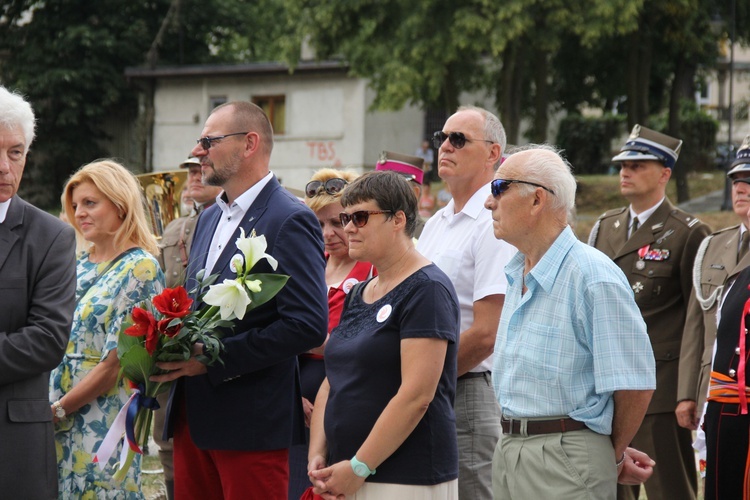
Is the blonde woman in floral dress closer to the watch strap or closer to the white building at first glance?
the watch strap

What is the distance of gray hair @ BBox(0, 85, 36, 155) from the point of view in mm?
3846

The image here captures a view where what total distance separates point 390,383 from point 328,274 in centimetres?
186

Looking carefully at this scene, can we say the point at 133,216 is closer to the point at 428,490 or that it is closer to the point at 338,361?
the point at 338,361

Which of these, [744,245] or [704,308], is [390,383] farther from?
[744,245]

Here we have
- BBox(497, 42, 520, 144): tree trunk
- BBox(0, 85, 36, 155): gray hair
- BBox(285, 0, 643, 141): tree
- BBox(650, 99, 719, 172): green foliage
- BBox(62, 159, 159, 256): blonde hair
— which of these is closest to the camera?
BBox(0, 85, 36, 155): gray hair

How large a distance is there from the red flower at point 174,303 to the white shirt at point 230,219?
43 cm

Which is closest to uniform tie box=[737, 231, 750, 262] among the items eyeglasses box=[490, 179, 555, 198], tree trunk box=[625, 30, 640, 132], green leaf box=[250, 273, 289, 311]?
eyeglasses box=[490, 179, 555, 198]

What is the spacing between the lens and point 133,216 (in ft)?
16.4

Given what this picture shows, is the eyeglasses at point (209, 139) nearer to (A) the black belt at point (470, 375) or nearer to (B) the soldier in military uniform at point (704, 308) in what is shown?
(A) the black belt at point (470, 375)

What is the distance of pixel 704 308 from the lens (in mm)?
5750

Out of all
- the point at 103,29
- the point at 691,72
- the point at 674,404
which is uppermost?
the point at 103,29

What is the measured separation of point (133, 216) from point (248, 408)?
1303mm

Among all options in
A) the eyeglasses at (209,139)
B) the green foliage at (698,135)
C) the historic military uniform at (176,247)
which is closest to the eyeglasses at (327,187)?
the eyeglasses at (209,139)

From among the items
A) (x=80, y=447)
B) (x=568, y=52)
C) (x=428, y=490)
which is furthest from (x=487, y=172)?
(x=568, y=52)
